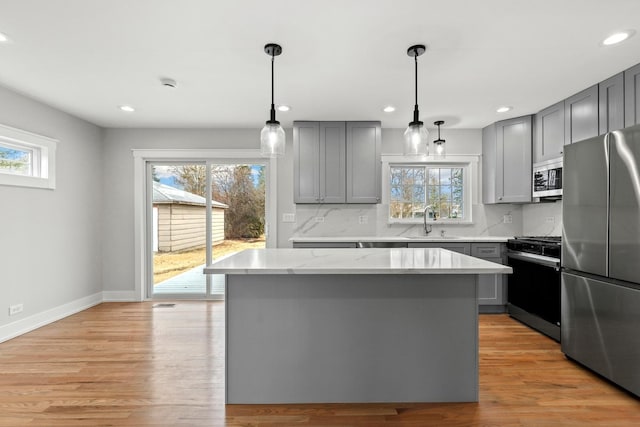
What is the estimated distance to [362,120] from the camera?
420 centimetres

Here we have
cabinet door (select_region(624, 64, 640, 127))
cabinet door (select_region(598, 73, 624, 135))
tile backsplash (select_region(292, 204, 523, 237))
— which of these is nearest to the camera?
cabinet door (select_region(624, 64, 640, 127))

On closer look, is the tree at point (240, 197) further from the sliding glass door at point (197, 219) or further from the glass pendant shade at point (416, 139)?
the glass pendant shade at point (416, 139)

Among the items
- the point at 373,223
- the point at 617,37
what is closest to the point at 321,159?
the point at 373,223

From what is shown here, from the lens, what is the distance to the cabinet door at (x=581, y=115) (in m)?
3.09

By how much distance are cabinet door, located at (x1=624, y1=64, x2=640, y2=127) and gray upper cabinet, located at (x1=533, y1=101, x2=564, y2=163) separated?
0.67m

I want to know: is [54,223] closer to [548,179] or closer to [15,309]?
[15,309]

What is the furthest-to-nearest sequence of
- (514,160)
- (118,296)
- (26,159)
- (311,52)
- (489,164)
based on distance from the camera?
1. (118,296)
2. (489,164)
3. (514,160)
4. (26,159)
5. (311,52)

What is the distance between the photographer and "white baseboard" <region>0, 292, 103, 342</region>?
3.17 meters

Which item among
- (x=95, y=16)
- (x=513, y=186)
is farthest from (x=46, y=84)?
(x=513, y=186)

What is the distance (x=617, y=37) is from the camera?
89.0 inches

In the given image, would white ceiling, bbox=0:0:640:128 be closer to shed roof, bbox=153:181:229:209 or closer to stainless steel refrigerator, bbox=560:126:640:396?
stainless steel refrigerator, bbox=560:126:640:396

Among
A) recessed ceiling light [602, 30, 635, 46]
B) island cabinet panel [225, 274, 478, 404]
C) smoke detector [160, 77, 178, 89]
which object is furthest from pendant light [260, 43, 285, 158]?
recessed ceiling light [602, 30, 635, 46]

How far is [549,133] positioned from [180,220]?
185 inches

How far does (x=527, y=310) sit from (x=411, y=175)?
7.06ft
